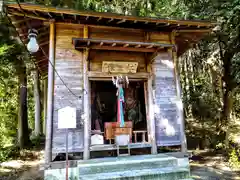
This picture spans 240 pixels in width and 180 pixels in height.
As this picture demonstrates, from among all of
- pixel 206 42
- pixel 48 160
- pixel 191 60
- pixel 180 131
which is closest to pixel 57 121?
pixel 48 160

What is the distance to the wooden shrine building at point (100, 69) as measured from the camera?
4.26 m

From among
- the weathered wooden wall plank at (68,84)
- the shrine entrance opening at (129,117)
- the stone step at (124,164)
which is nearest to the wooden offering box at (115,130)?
the shrine entrance opening at (129,117)

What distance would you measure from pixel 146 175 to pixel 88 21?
12.2 ft

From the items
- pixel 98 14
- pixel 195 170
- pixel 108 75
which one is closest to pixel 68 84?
pixel 108 75

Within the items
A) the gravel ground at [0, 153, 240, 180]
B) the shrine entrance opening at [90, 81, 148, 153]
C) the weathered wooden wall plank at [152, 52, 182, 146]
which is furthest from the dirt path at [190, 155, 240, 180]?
the shrine entrance opening at [90, 81, 148, 153]

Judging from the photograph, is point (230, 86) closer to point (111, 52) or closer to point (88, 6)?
point (111, 52)

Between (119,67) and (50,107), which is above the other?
(119,67)

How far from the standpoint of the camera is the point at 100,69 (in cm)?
482

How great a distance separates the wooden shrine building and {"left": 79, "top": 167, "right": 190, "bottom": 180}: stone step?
0.06 meters

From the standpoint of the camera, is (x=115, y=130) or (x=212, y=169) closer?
(x=115, y=130)

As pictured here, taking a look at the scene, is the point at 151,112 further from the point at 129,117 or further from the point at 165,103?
the point at 129,117

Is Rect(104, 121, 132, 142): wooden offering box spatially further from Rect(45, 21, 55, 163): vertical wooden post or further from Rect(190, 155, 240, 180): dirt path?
Rect(190, 155, 240, 180): dirt path

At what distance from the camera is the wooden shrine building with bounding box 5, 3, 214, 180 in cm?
426

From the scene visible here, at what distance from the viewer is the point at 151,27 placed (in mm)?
5191
